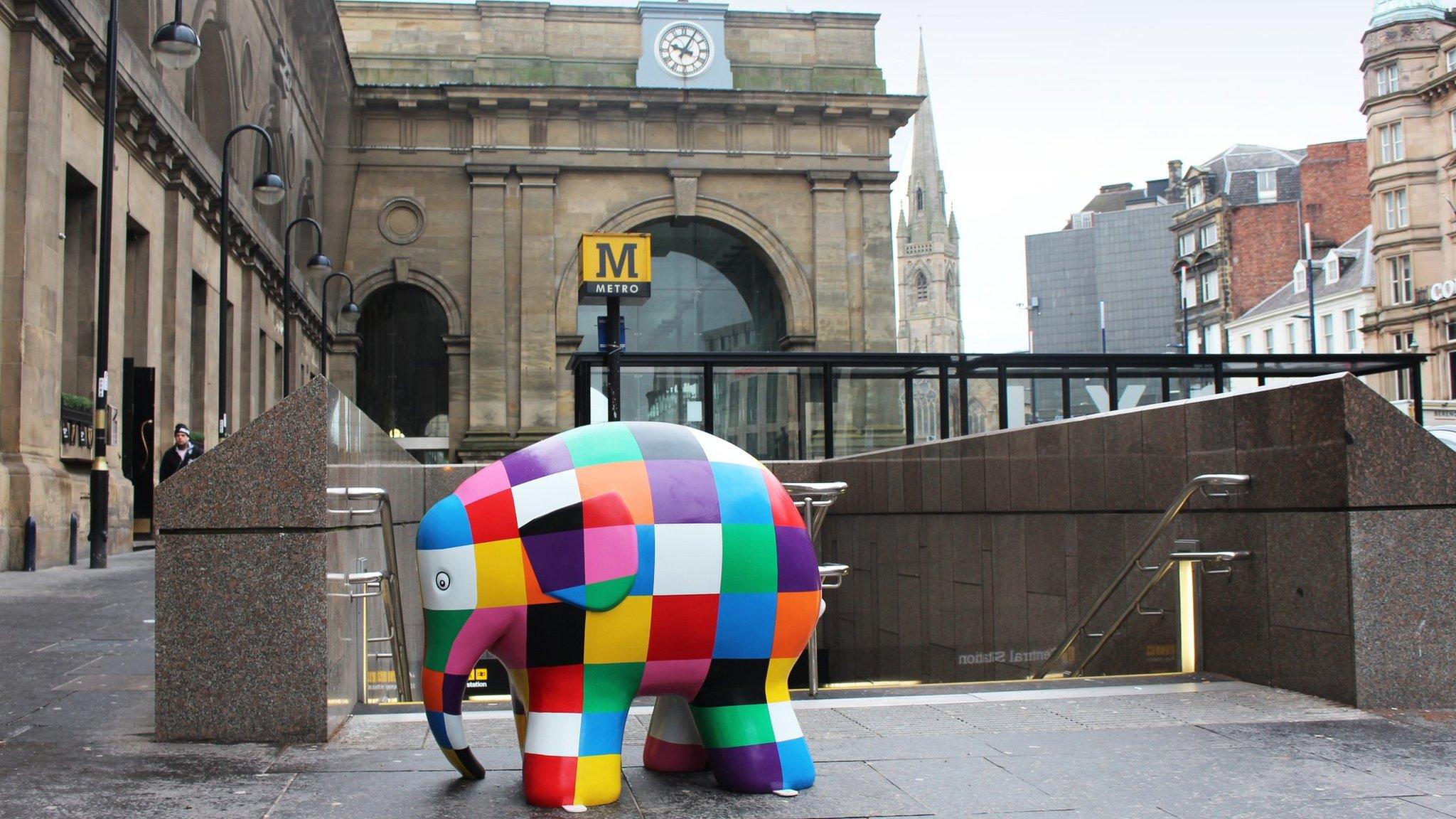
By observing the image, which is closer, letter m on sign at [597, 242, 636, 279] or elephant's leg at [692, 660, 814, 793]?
elephant's leg at [692, 660, 814, 793]

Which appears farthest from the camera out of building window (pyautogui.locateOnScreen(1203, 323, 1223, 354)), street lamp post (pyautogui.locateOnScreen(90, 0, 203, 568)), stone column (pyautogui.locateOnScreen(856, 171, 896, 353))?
building window (pyautogui.locateOnScreen(1203, 323, 1223, 354))

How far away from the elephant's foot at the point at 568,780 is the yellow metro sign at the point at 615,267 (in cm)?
1538

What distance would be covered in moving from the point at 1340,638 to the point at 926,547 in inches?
298

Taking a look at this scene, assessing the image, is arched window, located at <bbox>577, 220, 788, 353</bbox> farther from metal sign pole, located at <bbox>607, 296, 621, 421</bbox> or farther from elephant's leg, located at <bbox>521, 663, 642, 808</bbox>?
elephant's leg, located at <bbox>521, 663, 642, 808</bbox>

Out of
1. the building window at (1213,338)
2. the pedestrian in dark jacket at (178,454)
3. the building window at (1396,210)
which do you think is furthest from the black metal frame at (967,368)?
the building window at (1213,338)

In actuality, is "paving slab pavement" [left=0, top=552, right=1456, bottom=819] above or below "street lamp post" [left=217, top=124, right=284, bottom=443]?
below

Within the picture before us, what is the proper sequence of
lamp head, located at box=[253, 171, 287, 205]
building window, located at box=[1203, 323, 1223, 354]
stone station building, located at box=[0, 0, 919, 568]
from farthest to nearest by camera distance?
building window, located at box=[1203, 323, 1223, 354]
stone station building, located at box=[0, 0, 919, 568]
lamp head, located at box=[253, 171, 287, 205]

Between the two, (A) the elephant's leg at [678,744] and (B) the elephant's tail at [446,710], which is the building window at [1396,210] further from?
(B) the elephant's tail at [446,710]

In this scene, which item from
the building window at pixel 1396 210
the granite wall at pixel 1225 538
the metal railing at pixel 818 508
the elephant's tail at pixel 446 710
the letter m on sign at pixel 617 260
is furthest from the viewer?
the building window at pixel 1396 210

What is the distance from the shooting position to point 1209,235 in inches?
Result: 3438

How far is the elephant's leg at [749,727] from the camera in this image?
4.88 metres

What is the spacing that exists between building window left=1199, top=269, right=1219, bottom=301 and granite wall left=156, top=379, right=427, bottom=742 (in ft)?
284

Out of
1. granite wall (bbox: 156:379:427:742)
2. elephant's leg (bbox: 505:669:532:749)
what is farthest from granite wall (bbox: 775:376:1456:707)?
granite wall (bbox: 156:379:427:742)

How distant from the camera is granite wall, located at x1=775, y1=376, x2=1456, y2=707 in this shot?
22.8ft
